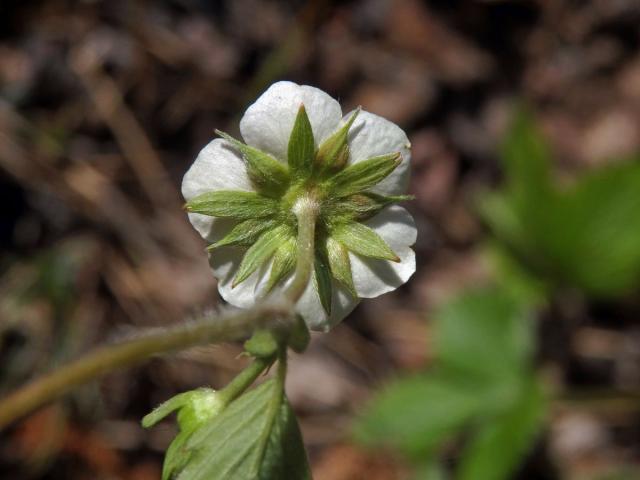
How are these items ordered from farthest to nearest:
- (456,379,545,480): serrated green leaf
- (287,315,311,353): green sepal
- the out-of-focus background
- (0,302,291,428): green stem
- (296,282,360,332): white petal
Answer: the out-of-focus background < (456,379,545,480): serrated green leaf < (296,282,360,332): white petal < (287,315,311,353): green sepal < (0,302,291,428): green stem

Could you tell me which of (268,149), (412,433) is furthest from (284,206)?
(412,433)

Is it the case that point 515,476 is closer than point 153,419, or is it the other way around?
point 153,419

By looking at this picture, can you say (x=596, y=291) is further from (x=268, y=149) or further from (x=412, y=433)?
(x=268, y=149)

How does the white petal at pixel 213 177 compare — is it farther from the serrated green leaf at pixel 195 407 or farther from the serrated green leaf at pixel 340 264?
the serrated green leaf at pixel 195 407

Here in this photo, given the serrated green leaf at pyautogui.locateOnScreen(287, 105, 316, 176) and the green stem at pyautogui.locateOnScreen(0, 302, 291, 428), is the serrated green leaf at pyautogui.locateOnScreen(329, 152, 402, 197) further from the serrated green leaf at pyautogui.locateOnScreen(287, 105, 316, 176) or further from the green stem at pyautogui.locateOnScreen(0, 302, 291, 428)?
the green stem at pyautogui.locateOnScreen(0, 302, 291, 428)

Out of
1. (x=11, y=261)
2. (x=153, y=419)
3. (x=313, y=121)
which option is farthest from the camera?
(x=11, y=261)

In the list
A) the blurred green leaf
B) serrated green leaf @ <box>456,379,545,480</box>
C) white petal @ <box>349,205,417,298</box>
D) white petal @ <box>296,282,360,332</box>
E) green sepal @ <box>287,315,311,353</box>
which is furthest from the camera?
the blurred green leaf

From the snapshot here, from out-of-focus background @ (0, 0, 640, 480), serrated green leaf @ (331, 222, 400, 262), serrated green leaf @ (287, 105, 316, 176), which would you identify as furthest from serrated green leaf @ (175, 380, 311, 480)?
out-of-focus background @ (0, 0, 640, 480)
